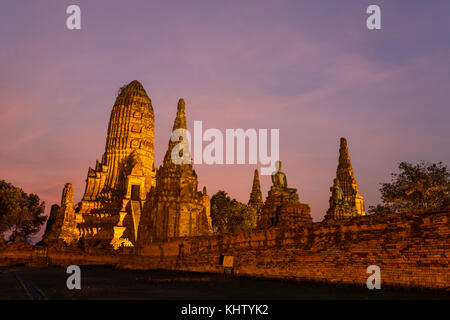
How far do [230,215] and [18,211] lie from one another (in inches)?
1106

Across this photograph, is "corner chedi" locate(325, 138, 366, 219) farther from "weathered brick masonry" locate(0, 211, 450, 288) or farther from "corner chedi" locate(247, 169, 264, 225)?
"weathered brick masonry" locate(0, 211, 450, 288)

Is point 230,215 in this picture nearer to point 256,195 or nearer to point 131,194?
point 256,195

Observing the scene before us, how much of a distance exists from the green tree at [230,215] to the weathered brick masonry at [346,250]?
3599cm

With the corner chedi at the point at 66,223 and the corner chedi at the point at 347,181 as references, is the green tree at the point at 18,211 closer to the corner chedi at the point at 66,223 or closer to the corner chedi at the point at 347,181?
the corner chedi at the point at 66,223

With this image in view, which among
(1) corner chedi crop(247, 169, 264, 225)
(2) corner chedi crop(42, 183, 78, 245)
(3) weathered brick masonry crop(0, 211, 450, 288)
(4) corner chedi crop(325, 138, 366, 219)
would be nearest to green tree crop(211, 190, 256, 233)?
(1) corner chedi crop(247, 169, 264, 225)

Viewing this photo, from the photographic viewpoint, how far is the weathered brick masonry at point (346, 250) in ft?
28.4

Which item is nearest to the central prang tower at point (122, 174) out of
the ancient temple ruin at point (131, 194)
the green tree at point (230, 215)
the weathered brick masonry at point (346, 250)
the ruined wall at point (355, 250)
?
the ancient temple ruin at point (131, 194)

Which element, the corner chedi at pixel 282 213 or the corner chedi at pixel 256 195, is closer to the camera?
the corner chedi at pixel 282 213

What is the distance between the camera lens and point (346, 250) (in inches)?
415

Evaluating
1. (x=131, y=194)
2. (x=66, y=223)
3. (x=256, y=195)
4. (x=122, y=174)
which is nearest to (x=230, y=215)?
(x=256, y=195)

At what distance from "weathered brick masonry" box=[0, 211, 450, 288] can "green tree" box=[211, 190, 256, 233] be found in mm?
35985
